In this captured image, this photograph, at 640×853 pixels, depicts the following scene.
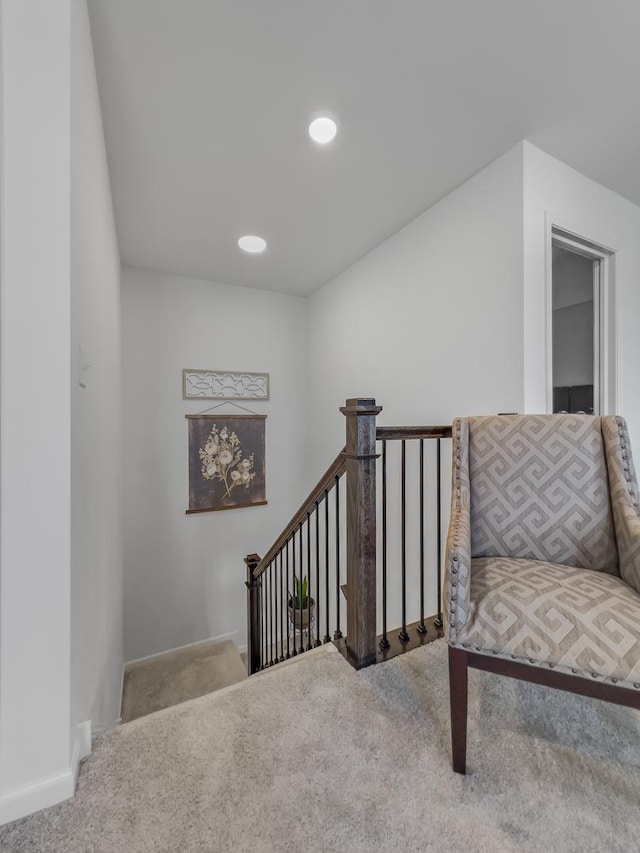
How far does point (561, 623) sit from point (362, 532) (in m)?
0.70

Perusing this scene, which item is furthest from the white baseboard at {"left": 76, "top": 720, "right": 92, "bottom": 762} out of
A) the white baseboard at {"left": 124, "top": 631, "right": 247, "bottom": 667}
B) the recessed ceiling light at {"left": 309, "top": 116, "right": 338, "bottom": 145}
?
the white baseboard at {"left": 124, "top": 631, "right": 247, "bottom": 667}

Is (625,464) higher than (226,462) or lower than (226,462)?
higher

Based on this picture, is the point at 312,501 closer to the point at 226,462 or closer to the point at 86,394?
the point at 86,394

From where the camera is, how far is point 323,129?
5.97 feet

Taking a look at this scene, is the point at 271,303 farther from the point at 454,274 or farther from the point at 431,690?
the point at 431,690

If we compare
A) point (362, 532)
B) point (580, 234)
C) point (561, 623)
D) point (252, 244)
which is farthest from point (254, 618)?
point (580, 234)

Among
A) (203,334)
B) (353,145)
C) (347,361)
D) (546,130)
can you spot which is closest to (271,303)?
(203,334)

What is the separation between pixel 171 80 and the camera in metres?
1.56

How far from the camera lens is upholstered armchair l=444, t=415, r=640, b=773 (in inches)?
36.5

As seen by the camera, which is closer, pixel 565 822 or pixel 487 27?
pixel 565 822

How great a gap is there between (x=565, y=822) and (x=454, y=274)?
7.69 feet

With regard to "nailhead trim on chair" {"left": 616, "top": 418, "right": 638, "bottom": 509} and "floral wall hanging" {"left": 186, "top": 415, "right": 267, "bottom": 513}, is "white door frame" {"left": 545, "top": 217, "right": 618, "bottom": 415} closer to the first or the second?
"nailhead trim on chair" {"left": 616, "top": 418, "right": 638, "bottom": 509}

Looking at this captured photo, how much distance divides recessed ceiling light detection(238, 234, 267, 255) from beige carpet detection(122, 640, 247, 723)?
3599mm

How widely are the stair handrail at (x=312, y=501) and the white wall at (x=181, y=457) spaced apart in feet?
3.90
